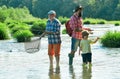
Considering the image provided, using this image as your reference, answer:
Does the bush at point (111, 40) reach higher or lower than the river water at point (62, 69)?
higher

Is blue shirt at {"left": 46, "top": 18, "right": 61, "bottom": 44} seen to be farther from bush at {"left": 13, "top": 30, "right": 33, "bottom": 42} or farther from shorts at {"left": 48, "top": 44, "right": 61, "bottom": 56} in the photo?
bush at {"left": 13, "top": 30, "right": 33, "bottom": 42}

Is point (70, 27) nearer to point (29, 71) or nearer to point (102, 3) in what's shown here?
point (29, 71)

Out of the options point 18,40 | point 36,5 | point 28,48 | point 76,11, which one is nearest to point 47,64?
point 28,48

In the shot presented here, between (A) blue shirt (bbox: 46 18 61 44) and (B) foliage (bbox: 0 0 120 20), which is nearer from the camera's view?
(A) blue shirt (bbox: 46 18 61 44)

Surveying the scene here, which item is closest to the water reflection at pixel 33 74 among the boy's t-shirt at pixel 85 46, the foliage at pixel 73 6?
the boy's t-shirt at pixel 85 46

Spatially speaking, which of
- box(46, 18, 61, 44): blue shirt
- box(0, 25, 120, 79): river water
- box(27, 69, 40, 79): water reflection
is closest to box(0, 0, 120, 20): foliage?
box(0, 25, 120, 79): river water

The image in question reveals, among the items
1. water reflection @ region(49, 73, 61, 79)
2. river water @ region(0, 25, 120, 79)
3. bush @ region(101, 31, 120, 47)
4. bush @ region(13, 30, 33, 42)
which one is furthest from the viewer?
bush @ region(13, 30, 33, 42)

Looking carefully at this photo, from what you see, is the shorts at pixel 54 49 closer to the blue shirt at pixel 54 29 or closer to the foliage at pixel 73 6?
the blue shirt at pixel 54 29

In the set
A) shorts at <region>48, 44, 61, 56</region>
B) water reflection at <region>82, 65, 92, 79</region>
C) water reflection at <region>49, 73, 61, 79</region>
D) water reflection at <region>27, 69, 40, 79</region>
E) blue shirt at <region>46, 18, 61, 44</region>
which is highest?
blue shirt at <region>46, 18, 61, 44</region>

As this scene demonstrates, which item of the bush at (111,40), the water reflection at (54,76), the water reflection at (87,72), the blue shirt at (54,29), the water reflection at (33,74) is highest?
the blue shirt at (54,29)

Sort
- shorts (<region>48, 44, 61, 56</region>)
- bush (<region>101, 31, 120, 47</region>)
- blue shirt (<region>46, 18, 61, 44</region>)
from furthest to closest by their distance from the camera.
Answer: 1. bush (<region>101, 31, 120, 47</region>)
2. shorts (<region>48, 44, 61, 56</region>)
3. blue shirt (<region>46, 18, 61, 44</region>)

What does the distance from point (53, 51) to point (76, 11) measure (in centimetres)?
154

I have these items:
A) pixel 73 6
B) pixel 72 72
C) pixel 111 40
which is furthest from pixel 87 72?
pixel 73 6

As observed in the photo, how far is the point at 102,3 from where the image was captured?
143000mm
